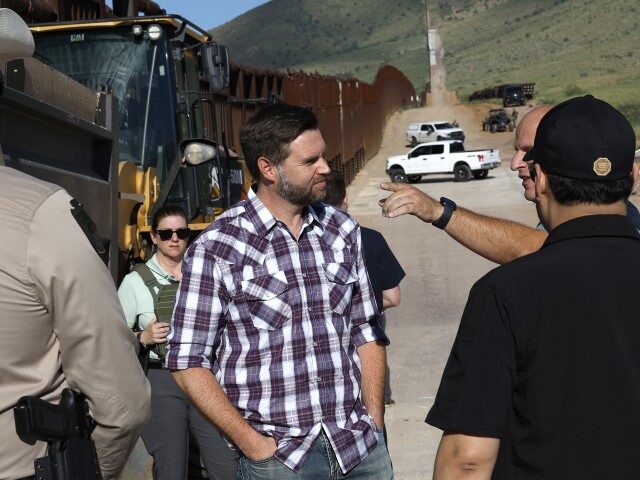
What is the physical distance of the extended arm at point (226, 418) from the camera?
3.66 metres

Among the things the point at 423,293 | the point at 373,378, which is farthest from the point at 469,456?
the point at 423,293

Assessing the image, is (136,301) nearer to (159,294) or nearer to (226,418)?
(159,294)

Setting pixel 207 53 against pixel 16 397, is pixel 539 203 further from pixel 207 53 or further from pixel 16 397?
pixel 207 53

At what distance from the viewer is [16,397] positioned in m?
2.66

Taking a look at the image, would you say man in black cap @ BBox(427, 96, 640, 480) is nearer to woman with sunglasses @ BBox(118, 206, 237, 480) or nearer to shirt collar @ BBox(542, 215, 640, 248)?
shirt collar @ BBox(542, 215, 640, 248)

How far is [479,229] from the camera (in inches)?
159

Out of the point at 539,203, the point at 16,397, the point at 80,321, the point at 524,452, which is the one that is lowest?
the point at 524,452

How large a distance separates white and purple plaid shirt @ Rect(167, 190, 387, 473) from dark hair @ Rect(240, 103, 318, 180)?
230mm

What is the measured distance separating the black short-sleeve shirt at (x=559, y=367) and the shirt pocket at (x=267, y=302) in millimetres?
1189

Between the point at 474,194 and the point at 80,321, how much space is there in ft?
96.5

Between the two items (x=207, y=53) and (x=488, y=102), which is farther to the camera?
(x=488, y=102)

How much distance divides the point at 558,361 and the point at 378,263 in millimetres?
3787

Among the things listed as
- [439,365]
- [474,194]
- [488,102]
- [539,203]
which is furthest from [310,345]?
[488,102]

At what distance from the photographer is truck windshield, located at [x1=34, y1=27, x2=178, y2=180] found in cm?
772
